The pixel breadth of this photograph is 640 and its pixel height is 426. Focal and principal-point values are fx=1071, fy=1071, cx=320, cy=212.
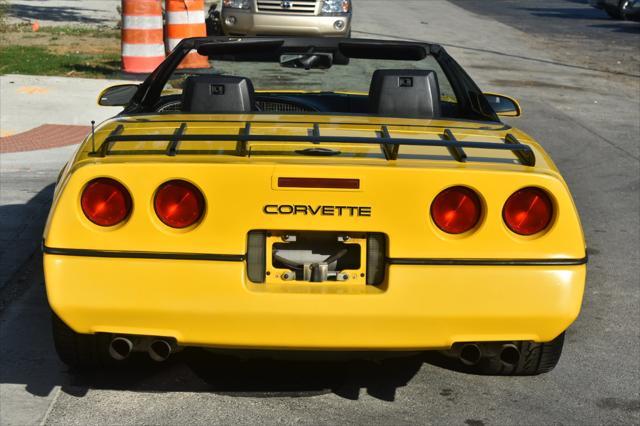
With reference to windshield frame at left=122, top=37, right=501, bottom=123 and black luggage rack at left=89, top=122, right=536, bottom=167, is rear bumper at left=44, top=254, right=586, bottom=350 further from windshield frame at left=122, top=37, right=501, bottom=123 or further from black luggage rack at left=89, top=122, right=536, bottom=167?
windshield frame at left=122, top=37, right=501, bottom=123

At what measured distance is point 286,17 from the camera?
59.8 ft

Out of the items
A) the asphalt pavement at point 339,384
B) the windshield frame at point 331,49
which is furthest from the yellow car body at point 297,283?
the windshield frame at point 331,49

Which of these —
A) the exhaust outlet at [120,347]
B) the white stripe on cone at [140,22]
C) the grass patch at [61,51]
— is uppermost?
the exhaust outlet at [120,347]

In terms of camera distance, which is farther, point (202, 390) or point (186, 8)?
point (186, 8)

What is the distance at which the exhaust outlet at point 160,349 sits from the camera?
397cm

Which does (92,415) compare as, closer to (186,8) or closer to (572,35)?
(186,8)

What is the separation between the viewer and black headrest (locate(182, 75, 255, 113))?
4938 mm

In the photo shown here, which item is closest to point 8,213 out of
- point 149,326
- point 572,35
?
point 149,326

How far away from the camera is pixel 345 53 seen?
17.7 ft

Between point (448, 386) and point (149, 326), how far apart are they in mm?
1508

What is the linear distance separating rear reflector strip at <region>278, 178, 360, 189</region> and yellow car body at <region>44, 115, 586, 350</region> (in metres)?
0.02

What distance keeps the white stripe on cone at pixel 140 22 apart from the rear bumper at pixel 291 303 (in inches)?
418

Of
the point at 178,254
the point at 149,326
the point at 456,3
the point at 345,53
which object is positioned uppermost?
the point at 345,53

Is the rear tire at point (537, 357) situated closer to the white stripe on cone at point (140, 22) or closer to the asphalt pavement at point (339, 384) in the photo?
the asphalt pavement at point (339, 384)
